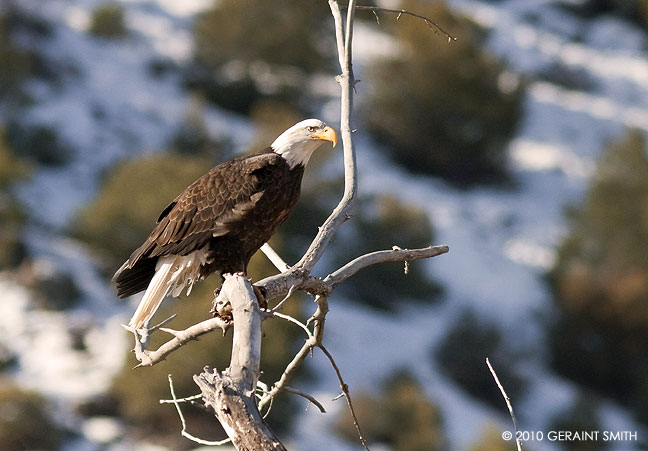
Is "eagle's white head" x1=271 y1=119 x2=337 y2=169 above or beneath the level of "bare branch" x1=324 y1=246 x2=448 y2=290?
above

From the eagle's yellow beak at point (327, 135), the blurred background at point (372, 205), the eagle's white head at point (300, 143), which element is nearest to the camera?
the eagle's yellow beak at point (327, 135)

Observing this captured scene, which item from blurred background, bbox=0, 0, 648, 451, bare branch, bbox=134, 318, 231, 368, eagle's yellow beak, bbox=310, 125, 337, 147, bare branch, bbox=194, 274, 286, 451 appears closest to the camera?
bare branch, bbox=194, 274, 286, 451

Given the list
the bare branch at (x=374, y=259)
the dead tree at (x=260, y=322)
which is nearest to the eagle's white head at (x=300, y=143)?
the dead tree at (x=260, y=322)

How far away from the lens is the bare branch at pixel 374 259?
443 centimetres

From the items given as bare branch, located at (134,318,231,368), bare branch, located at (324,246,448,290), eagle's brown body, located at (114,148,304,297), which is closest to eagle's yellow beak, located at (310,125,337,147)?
eagle's brown body, located at (114,148,304,297)

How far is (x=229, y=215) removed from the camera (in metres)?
6.29

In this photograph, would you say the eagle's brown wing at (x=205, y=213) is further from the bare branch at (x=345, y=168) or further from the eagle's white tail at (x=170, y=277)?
the bare branch at (x=345, y=168)

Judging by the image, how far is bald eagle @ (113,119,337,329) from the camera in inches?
247

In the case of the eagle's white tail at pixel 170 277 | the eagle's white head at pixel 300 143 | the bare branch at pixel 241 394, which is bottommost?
the bare branch at pixel 241 394

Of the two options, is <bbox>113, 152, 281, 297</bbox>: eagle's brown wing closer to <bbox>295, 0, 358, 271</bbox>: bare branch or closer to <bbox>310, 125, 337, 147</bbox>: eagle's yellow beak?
<bbox>310, 125, 337, 147</bbox>: eagle's yellow beak

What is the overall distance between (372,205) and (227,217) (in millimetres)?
22598

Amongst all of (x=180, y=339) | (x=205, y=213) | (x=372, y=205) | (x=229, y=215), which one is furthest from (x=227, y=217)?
(x=372, y=205)

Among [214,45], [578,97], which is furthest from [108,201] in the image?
[578,97]

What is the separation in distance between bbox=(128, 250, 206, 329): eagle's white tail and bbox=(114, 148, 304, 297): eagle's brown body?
0.06 m
